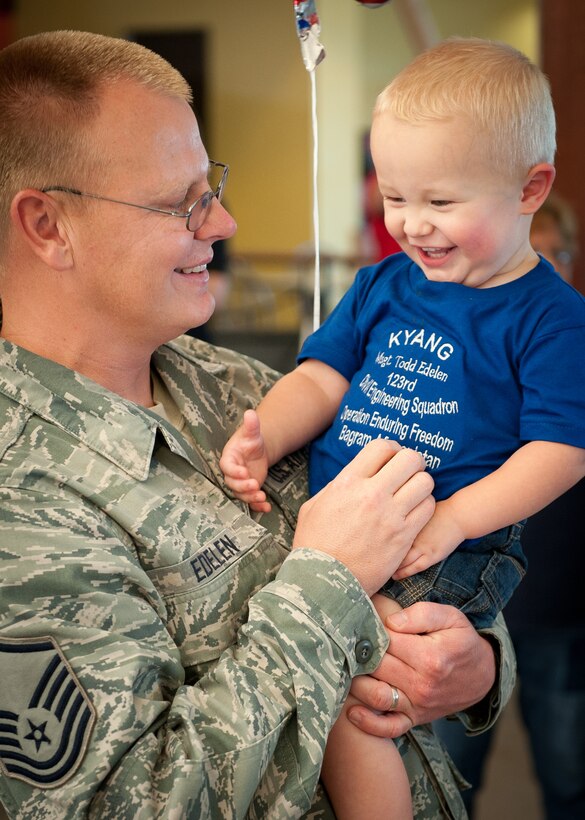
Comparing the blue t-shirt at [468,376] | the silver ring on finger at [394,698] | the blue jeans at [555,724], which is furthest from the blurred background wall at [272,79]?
the silver ring on finger at [394,698]

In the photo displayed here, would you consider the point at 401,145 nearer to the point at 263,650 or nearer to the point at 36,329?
the point at 36,329

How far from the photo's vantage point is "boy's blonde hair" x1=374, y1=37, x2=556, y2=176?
136cm

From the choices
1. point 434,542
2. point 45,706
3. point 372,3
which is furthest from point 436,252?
point 45,706

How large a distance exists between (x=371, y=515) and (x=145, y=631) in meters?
0.34

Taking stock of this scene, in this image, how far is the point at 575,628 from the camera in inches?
95.2

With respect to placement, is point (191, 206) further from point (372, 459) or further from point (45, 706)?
point (45, 706)

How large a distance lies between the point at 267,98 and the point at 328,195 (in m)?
1.50

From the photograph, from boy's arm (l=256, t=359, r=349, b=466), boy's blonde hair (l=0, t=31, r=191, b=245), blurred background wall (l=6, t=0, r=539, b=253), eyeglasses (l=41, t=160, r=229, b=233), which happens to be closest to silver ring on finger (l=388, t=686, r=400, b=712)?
boy's arm (l=256, t=359, r=349, b=466)

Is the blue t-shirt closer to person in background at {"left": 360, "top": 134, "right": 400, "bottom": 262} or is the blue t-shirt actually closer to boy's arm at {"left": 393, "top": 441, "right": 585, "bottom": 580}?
boy's arm at {"left": 393, "top": 441, "right": 585, "bottom": 580}

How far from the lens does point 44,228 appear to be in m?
1.44

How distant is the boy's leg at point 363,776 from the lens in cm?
138

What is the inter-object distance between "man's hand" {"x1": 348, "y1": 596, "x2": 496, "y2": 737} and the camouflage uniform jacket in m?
0.04

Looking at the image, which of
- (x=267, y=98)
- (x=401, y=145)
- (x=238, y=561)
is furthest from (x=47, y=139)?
(x=267, y=98)

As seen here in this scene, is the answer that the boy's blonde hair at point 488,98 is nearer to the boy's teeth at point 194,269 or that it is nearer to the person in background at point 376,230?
the person in background at point 376,230
